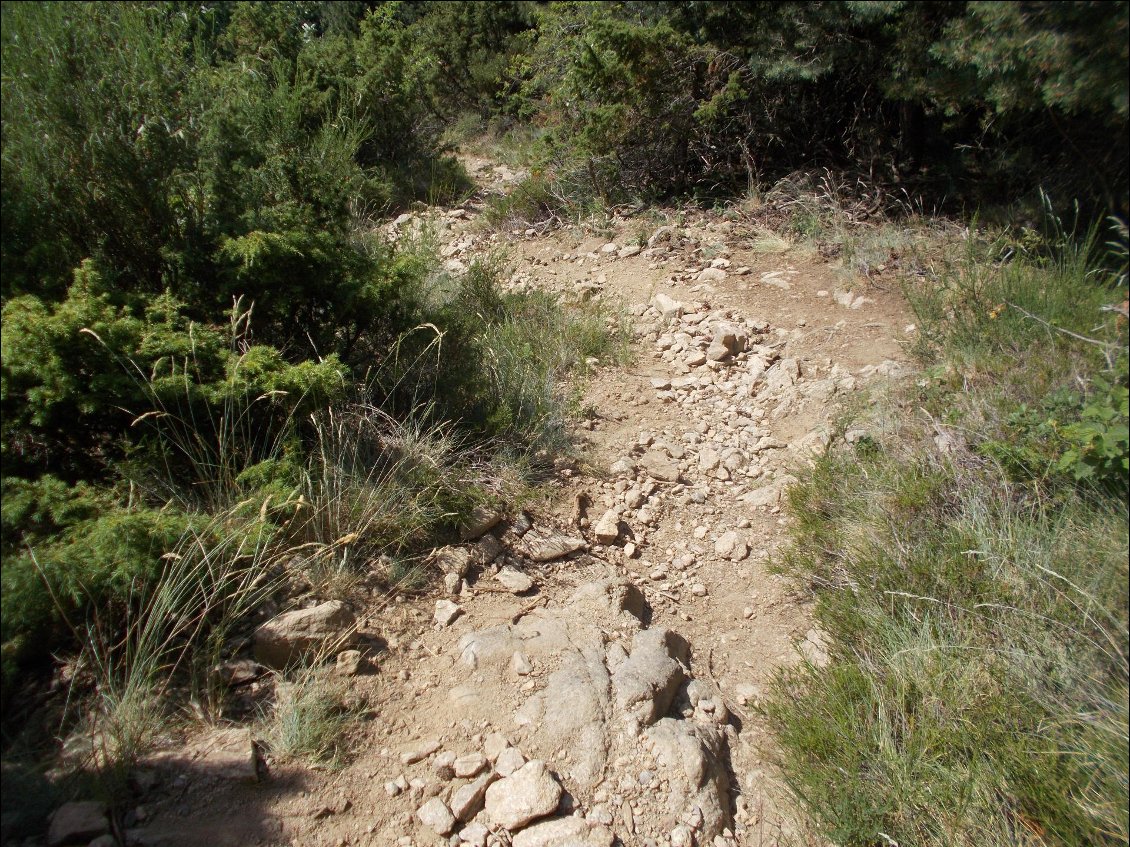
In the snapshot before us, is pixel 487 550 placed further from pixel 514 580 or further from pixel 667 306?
pixel 667 306

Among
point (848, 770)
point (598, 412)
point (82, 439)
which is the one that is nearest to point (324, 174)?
point (598, 412)

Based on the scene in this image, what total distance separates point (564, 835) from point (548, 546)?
4.76ft

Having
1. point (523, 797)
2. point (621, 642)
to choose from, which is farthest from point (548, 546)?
point (523, 797)

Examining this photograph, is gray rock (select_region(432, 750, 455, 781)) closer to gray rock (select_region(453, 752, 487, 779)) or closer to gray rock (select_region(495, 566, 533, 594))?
gray rock (select_region(453, 752, 487, 779))

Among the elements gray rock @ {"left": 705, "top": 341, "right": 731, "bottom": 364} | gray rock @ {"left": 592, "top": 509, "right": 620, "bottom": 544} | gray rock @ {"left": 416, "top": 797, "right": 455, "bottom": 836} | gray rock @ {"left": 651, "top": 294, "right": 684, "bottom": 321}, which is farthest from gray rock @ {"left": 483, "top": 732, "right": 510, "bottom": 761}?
gray rock @ {"left": 651, "top": 294, "right": 684, "bottom": 321}

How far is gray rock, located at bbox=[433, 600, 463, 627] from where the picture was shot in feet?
10.4

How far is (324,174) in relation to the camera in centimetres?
494

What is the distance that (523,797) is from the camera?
2.50 meters

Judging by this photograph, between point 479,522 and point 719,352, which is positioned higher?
point 479,522

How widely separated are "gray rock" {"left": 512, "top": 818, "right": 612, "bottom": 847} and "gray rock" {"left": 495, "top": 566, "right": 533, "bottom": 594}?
1.09 m

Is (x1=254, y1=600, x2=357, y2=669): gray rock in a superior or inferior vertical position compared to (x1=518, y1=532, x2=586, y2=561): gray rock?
superior

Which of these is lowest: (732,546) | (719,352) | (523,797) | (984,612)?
(732,546)

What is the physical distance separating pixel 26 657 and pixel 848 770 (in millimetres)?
2611

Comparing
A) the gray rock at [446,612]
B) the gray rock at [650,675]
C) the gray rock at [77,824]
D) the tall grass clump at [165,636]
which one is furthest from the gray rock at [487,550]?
the gray rock at [77,824]
